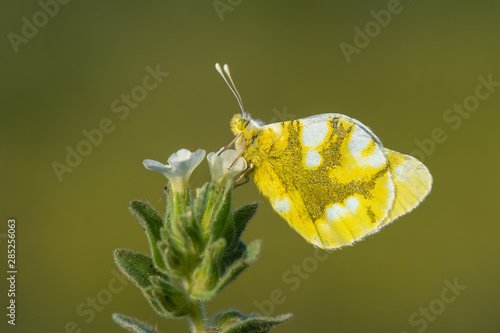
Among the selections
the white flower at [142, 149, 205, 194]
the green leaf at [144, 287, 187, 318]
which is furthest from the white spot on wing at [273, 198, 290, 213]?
the green leaf at [144, 287, 187, 318]

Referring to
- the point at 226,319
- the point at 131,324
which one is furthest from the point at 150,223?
the point at 226,319

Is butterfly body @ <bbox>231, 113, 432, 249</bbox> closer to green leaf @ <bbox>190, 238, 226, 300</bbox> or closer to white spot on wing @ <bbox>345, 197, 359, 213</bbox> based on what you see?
white spot on wing @ <bbox>345, 197, 359, 213</bbox>

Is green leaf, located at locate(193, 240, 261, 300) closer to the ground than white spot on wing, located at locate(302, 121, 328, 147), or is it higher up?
closer to the ground

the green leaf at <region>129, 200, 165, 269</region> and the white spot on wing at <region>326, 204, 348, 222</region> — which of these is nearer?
the green leaf at <region>129, 200, 165, 269</region>

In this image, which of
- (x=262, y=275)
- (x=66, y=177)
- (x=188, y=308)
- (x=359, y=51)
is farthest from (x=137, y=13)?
(x=188, y=308)

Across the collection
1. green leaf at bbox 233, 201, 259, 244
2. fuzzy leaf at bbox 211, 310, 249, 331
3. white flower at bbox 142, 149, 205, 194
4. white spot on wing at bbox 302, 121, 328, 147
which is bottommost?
fuzzy leaf at bbox 211, 310, 249, 331

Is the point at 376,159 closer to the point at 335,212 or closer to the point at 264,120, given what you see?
the point at 335,212

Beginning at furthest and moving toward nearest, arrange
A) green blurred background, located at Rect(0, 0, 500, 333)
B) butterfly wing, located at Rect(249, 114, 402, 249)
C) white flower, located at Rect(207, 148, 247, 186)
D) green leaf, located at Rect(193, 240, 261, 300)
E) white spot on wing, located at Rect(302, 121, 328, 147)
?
green blurred background, located at Rect(0, 0, 500, 333) → white spot on wing, located at Rect(302, 121, 328, 147) → butterfly wing, located at Rect(249, 114, 402, 249) → white flower, located at Rect(207, 148, 247, 186) → green leaf, located at Rect(193, 240, 261, 300)

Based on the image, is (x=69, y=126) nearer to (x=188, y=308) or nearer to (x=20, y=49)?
(x=20, y=49)
